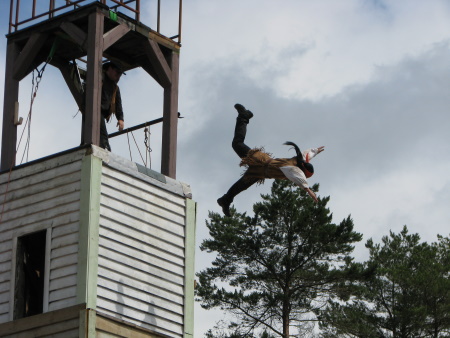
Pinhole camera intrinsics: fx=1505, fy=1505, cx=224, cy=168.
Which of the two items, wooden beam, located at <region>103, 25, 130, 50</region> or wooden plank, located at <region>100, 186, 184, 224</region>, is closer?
wooden plank, located at <region>100, 186, 184, 224</region>

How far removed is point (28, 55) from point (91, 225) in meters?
3.47

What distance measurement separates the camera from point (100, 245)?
68.1 feet

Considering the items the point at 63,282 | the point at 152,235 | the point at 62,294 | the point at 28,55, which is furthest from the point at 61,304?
the point at 28,55

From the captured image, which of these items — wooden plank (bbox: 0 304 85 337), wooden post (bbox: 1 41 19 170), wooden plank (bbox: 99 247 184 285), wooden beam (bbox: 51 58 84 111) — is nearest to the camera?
wooden plank (bbox: 0 304 85 337)

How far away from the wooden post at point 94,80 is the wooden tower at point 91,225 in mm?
20

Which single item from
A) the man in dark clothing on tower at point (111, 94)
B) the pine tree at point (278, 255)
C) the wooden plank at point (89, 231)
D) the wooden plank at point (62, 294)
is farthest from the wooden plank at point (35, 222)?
the pine tree at point (278, 255)

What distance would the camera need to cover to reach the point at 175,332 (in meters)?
21.5

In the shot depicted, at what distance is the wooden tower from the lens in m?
20.6

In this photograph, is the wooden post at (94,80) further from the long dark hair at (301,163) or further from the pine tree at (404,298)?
the pine tree at (404,298)

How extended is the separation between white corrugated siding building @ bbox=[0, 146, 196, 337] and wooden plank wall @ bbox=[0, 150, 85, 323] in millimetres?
14

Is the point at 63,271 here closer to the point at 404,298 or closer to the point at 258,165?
the point at 258,165

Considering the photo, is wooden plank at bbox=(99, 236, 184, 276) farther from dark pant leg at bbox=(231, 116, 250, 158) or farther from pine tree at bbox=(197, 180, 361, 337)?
pine tree at bbox=(197, 180, 361, 337)

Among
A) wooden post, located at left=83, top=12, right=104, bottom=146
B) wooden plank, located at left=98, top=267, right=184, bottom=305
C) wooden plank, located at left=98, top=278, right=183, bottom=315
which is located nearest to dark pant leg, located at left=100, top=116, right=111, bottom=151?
wooden post, located at left=83, top=12, right=104, bottom=146

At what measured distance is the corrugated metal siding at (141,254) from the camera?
20844mm
